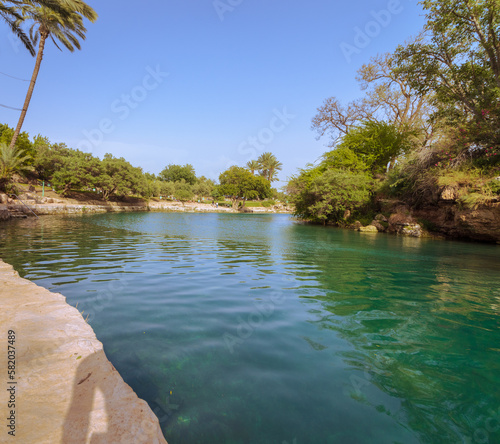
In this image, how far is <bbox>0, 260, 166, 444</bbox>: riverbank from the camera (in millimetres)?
1747

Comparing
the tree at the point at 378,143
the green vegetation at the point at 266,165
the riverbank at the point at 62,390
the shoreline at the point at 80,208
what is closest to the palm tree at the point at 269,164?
the green vegetation at the point at 266,165

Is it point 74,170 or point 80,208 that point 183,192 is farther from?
point 80,208

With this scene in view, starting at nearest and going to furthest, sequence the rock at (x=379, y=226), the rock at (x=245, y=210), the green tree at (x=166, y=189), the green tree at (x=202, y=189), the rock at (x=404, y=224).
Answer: the rock at (x=404, y=224), the rock at (x=379, y=226), the green tree at (x=166, y=189), the rock at (x=245, y=210), the green tree at (x=202, y=189)

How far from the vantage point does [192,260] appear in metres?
9.23

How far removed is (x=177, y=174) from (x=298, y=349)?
8942cm

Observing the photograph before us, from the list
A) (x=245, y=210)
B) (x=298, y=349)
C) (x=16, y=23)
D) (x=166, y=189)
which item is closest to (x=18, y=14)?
(x=16, y=23)

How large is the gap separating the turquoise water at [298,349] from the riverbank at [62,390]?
0.44 meters

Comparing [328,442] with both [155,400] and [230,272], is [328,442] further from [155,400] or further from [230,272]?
[230,272]

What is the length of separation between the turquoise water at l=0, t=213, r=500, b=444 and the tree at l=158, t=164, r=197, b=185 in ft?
272

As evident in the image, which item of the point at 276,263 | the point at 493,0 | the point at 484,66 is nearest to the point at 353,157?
the point at 484,66

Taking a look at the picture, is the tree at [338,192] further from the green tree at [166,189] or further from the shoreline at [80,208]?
the green tree at [166,189]

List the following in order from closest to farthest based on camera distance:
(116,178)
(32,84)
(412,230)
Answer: (412,230), (32,84), (116,178)

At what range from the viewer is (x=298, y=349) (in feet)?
11.6

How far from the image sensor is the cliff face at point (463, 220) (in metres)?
15.9
